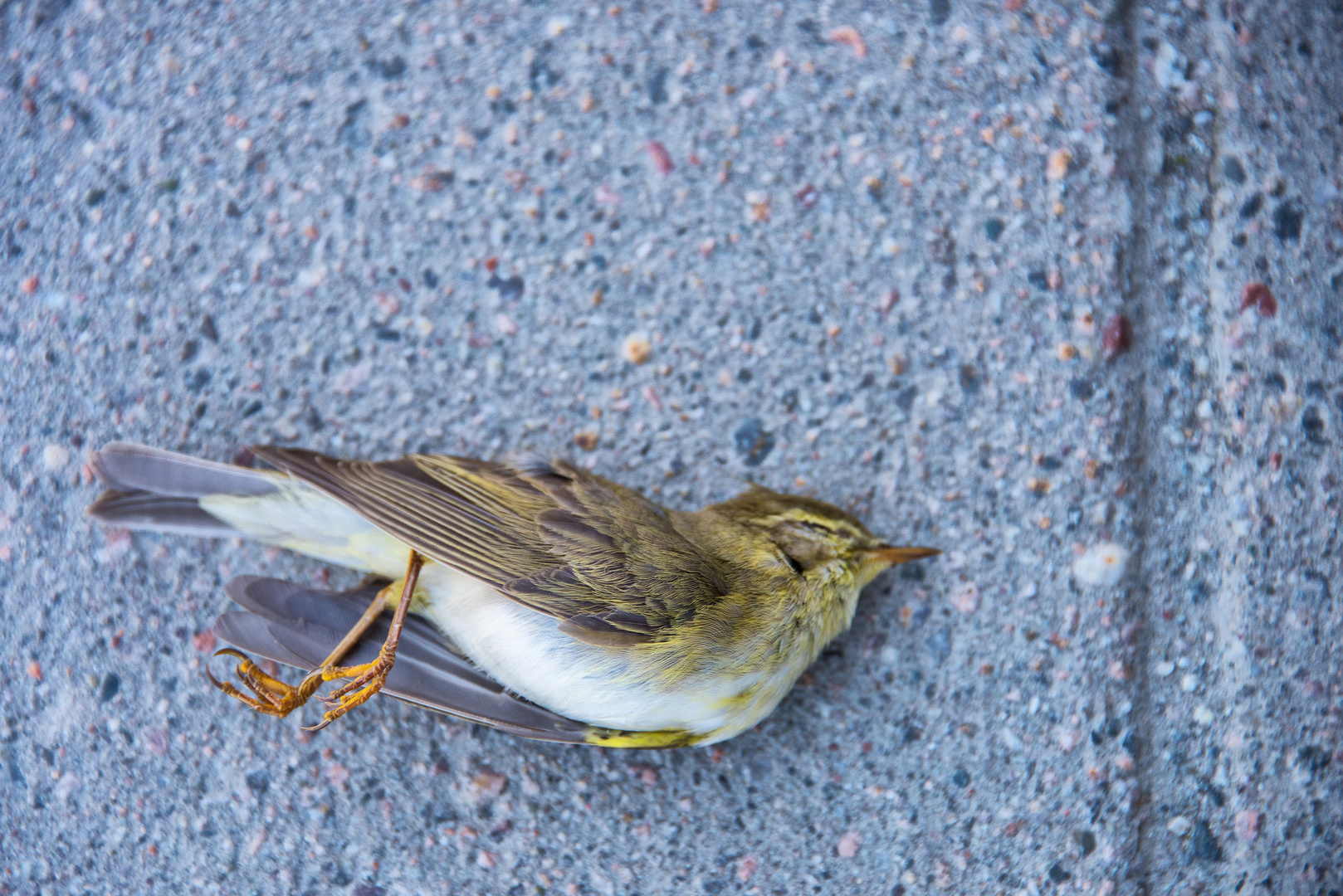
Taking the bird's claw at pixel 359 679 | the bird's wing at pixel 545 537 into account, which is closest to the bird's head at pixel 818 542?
the bird's wing at pixel 545 537

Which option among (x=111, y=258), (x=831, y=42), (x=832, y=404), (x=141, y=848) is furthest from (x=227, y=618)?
(x=831, y=42)

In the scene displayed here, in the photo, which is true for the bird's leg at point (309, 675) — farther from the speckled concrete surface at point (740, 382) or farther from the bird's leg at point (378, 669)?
the speckled concrete surface at point (740, 382)

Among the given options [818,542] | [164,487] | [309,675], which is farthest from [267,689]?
[818,542]

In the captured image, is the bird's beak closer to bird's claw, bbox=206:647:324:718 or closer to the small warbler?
the small warbler

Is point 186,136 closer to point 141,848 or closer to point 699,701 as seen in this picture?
point 141,848

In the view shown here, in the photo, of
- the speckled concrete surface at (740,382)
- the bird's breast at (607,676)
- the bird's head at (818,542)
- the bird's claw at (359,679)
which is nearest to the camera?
the bird's breast at (607,676)

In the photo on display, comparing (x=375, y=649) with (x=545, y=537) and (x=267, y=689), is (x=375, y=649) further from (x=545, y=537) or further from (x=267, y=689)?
(x=545, y=537)

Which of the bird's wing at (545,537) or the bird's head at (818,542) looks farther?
the bird's head at (818,542)
